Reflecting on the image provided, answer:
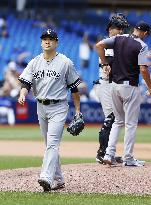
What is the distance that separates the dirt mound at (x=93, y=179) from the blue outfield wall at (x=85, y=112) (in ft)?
46.2

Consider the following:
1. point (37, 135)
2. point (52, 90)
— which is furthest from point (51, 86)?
point (37, 135)

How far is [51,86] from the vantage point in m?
8.17

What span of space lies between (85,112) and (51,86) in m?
16.6

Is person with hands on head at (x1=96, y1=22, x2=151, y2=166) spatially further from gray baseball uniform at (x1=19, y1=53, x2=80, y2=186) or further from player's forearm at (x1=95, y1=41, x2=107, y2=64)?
gray baseball uniform at (x1=19, y1=53, x2=80, y2=186)

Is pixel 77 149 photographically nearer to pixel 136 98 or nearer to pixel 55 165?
pixel 136 98

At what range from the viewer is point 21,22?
102 ft

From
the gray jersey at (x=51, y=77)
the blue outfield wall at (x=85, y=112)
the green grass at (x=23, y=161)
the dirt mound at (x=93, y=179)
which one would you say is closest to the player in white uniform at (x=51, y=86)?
the gray jersey at (x=51, y=77)

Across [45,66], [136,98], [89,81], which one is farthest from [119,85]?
[89,81]

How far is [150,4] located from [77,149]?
19.4 metres

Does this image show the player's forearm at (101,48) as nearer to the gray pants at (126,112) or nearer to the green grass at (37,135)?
the gray pants at (126,112)

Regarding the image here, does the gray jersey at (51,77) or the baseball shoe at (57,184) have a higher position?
the gray jersey at (51,77)

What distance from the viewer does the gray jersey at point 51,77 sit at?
816 cm

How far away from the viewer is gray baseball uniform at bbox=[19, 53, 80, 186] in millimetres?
8086

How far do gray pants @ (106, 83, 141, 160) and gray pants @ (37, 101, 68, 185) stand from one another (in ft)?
6.03
